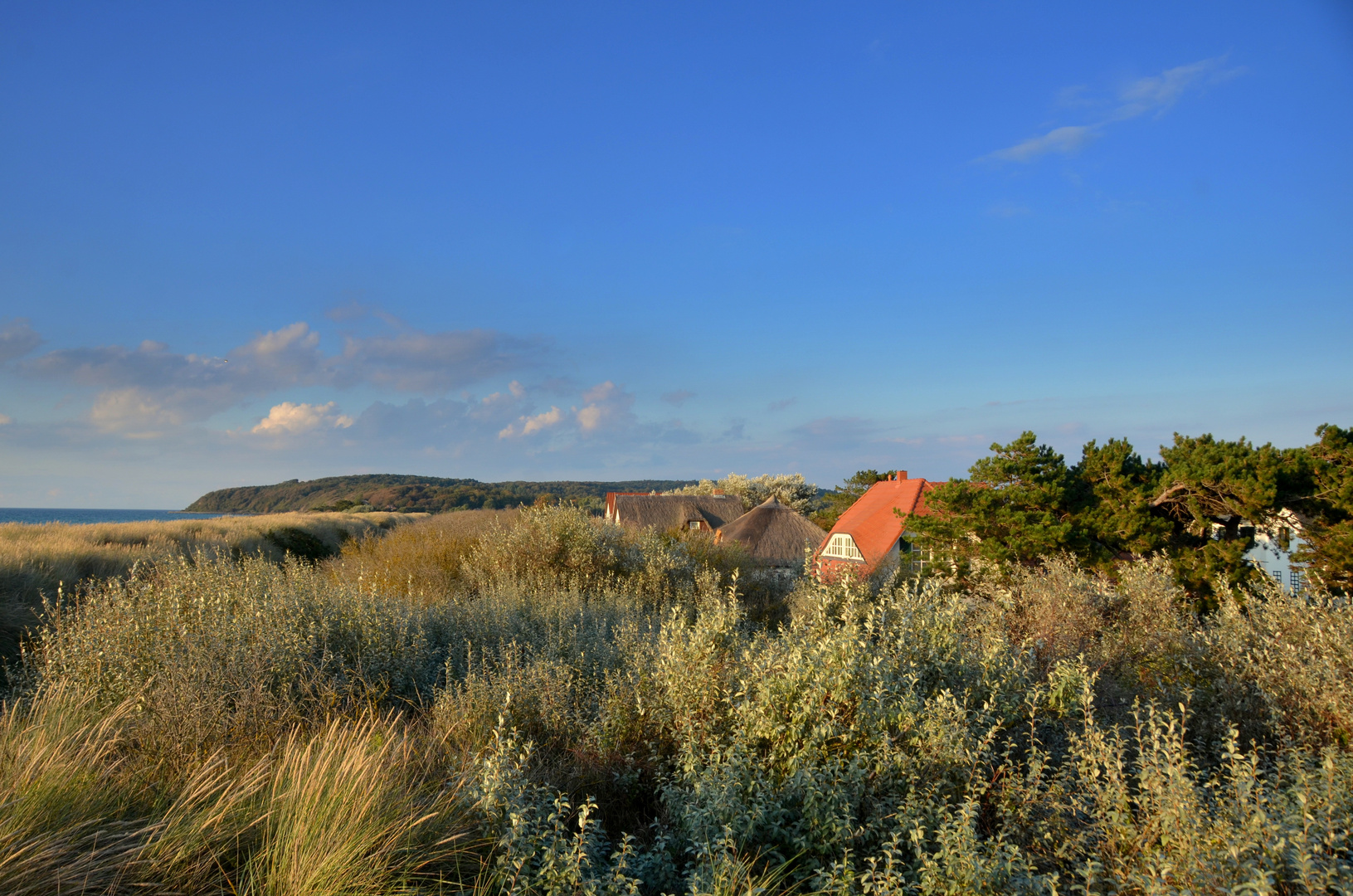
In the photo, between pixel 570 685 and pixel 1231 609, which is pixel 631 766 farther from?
pixel 1231 609

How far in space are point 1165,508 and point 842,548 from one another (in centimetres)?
1325

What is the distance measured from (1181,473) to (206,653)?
42.1 ft

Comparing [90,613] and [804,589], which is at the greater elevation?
[90,613]

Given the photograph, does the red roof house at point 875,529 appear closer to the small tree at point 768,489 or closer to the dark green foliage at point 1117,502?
the dark green foliage at point 1117,502

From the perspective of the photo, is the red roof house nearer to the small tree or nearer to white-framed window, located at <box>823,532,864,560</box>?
white-framed window, located at <box>823,532,864,560</box>

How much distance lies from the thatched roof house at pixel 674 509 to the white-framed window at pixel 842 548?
567 inches

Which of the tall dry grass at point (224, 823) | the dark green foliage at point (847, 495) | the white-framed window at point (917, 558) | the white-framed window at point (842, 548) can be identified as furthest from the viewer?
the dark green foliage at point (847, 495)

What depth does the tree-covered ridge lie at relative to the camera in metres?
9.70

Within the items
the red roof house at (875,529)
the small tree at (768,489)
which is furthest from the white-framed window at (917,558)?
the small tree at (768,489)

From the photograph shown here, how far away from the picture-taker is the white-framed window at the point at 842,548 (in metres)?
23.6

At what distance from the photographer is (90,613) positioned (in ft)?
17.7

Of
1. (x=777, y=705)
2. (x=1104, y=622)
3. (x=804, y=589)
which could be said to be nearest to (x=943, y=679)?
(x=777, y=705)

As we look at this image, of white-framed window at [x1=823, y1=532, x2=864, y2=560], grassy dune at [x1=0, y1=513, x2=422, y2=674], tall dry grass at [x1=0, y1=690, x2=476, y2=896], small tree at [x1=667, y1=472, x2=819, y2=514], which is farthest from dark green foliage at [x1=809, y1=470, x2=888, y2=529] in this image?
tall dry grass at [x1=0, y1=690, x2=476, y2=896]

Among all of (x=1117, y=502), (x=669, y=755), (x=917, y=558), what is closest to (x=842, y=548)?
(x=917, y=558)
